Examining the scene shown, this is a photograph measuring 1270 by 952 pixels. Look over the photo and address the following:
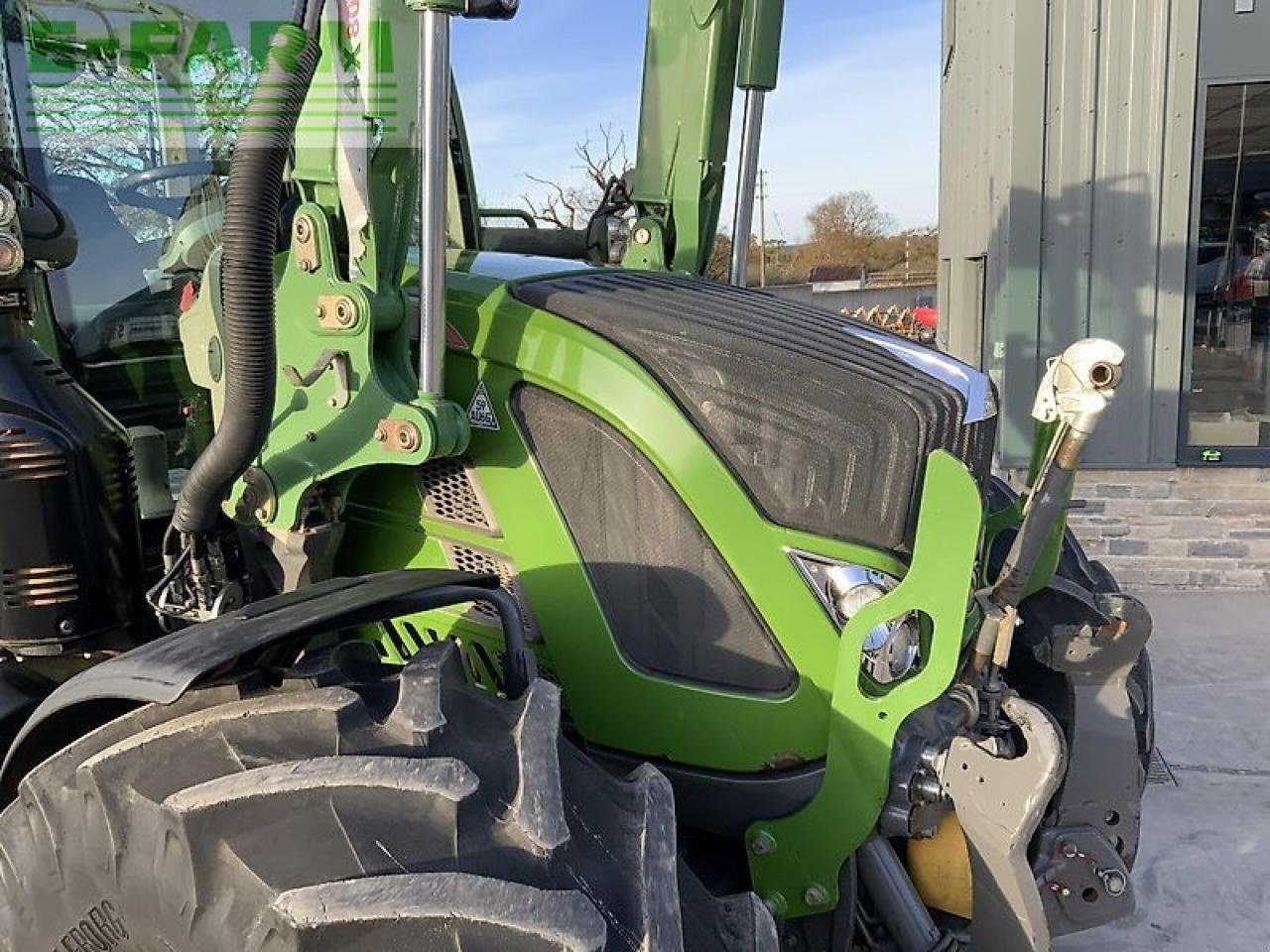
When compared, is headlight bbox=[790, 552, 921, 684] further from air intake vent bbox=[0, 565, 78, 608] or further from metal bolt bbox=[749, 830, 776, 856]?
air intake vent bbox=[0, 565, 78, 608]

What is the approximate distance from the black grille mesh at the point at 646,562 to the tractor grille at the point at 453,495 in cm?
16

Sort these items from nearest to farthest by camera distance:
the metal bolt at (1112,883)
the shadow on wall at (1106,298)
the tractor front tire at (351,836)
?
the tractor front tire at (351,836)
the metal bolt at (1112,883)
the shadow on wall at (1106,298)

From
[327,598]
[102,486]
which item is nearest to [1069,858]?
[327,598]

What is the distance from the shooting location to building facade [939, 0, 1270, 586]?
639 cm

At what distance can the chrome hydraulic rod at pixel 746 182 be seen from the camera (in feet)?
10.2

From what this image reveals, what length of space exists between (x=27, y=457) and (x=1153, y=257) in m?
6.18

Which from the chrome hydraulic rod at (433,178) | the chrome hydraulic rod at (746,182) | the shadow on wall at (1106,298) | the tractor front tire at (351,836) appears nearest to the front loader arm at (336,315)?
the chrome hydraulic rod at (433,178)

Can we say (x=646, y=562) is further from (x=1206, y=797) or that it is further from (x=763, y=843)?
(x=1206, y=797)

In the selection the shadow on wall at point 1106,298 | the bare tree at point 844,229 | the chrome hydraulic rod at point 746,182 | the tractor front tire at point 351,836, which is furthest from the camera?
the bare tree at point 844,229

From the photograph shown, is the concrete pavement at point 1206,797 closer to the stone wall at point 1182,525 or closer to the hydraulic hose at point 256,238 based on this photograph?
the stone wall at point 1182,525

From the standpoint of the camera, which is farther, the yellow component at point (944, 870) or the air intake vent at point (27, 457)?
the yellow component at point (944, 870)

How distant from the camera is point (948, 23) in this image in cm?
1408

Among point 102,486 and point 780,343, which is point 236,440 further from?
point 780,343

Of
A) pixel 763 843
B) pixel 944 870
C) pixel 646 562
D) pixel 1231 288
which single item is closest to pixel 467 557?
pixel 646 562
